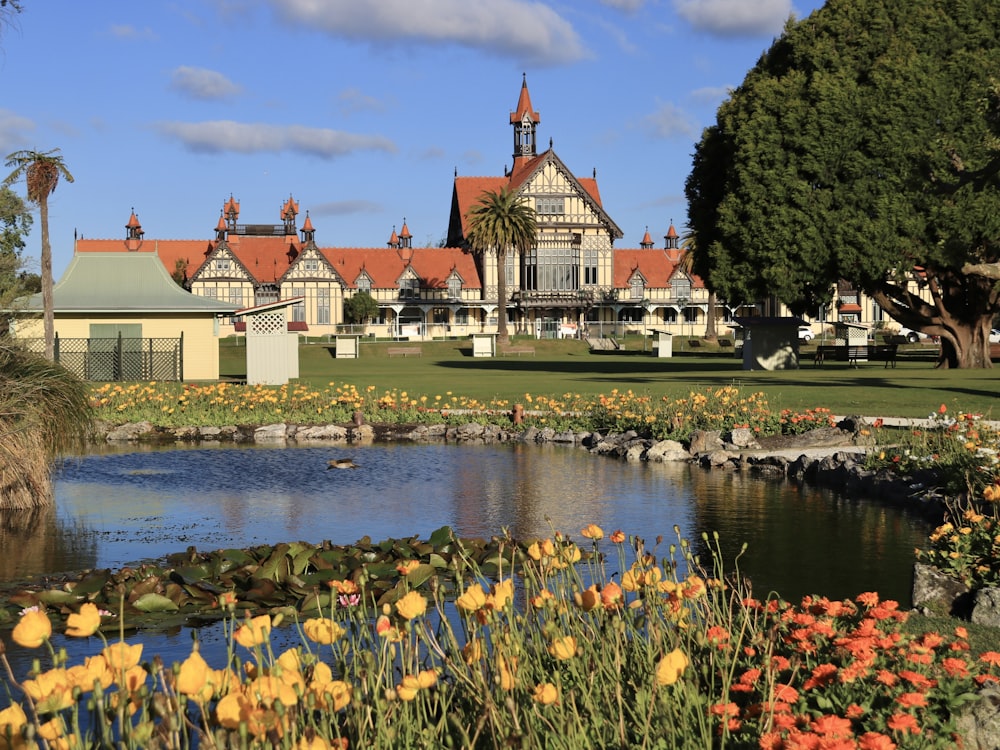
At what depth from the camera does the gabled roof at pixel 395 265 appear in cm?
9656

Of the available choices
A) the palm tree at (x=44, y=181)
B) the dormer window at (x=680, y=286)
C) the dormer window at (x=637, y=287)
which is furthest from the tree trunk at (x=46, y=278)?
the dormer window at (x=680, y=286)

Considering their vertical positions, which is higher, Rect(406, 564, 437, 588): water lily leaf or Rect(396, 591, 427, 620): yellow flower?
Rect(396, 591, 427, 620): yellow flower

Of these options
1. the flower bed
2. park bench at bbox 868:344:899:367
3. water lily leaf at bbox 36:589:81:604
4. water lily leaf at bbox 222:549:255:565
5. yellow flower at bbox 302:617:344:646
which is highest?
park bench at bbox 868:344:899:367

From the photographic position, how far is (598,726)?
469cm

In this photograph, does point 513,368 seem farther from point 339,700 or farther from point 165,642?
point 339,700

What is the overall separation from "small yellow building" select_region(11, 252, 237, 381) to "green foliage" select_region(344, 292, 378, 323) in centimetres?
4731

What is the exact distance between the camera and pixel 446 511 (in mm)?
14516

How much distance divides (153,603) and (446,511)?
5581 mm

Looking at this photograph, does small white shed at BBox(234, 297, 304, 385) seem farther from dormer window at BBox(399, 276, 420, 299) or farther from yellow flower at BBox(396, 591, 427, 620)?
dormer window at BBox(399, 276, 420, 299)

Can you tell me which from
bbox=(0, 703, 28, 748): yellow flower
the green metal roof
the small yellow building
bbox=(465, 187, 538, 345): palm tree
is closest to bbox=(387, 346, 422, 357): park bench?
bbox=(465, 187, 538, 345): palm tree

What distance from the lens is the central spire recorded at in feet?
328

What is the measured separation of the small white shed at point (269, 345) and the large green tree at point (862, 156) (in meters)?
15.2

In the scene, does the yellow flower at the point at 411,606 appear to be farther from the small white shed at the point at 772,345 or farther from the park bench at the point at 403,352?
the park bench at the point at 403,352

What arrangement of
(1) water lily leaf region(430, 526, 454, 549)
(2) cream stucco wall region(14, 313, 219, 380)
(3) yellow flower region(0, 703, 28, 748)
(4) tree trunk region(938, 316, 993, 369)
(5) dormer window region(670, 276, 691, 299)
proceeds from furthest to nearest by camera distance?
(5) dormer window region(670, 276, 691, 299) < (4) tree trunk region(938, 316, 993, 369) < (2) cream stucco wall region(14, 313, 219, 380) < (1) water lily leaf region(430, 526, 454, 549) < (3) yellow flower region(0, 703, 28, 748)
